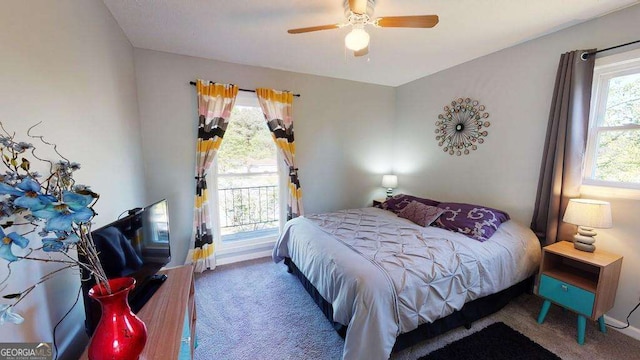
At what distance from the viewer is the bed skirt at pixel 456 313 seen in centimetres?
167

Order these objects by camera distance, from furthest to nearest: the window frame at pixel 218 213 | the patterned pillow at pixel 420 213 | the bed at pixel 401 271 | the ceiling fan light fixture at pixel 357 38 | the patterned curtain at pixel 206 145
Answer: the window frame at pixel 218 213, the patterned curtain at pixel 206 145, the patterned pillow at pixel 420 213, the ceiling fan light fixture at pixel 357 38, the bed at pixel 401 271

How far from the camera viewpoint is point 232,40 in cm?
235

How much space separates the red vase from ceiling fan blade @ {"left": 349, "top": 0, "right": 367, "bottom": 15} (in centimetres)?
189

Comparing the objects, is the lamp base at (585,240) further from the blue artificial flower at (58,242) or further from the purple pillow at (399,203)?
the blue artificial flower at (58,242)

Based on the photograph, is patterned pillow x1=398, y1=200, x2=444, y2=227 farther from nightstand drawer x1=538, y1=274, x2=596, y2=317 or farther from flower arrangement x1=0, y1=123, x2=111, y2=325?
flower arrangement x1=0, y1=123, x2=111, y2=325

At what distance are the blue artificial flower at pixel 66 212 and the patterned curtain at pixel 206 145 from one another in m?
2.24

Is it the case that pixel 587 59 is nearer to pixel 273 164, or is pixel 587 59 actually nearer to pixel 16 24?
pixel 273 164

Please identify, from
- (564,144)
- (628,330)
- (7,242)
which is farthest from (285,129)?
(628,330)

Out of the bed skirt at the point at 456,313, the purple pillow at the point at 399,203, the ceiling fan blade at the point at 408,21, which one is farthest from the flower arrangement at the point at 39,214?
the purple pillow at the point at 399,203

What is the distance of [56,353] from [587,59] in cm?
388

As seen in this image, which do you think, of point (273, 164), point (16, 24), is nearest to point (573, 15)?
point (273, 164)

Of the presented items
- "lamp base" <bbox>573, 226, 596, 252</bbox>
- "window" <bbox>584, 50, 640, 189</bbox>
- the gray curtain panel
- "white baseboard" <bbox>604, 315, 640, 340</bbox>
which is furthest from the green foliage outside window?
"white baseboard" <bbox>604, 315, 640, 340</bbox>

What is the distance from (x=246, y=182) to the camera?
11.0 ft

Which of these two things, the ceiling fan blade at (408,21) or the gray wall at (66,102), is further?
the ceiling fan blade at (408,21)
